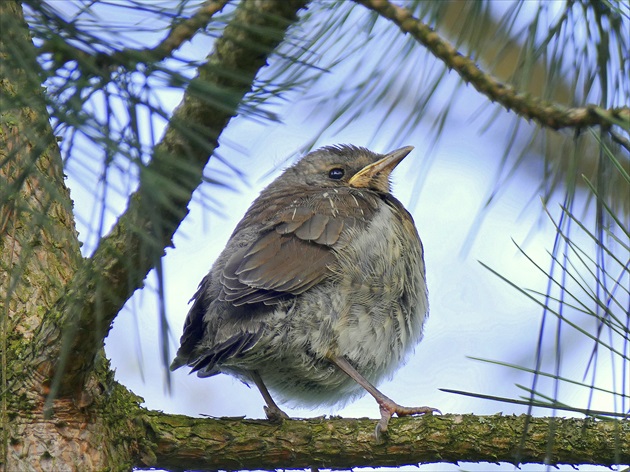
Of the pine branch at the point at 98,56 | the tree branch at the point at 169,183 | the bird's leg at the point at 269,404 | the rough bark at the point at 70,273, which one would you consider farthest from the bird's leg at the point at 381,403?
the pine branch at the point at 98,56

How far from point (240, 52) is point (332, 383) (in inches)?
85.2

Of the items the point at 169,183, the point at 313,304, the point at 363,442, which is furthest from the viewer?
the point at 313,304

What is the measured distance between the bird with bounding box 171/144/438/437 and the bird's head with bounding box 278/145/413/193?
0.49 meters

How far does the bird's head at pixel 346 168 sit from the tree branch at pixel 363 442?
1867 mm

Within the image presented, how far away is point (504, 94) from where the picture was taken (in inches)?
76.8

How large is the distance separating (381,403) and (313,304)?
0.53 meters

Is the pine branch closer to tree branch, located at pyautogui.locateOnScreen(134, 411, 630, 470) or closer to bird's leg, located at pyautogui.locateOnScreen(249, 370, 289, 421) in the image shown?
tree branch, located at pyautogui.locateOnScreen(134, 411, 630, 470)

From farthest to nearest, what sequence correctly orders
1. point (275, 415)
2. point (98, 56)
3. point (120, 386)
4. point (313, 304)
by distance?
point (313, 304) → point (275, 415) → point (120, 386) → point (98, 56)

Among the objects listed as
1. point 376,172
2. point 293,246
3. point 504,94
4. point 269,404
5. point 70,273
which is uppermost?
point 376,172

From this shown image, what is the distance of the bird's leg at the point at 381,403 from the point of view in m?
3.07

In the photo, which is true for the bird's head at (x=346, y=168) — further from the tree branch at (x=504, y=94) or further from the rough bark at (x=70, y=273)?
the tree branch at (x=504, y=94)

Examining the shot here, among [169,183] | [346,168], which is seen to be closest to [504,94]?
[169,183]

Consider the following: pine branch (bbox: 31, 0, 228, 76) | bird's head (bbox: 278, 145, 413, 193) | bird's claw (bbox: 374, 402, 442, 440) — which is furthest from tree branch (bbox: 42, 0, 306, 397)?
bird's head (bbox: 278, 145, 413, 193)

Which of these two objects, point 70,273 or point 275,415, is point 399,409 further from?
point 70,273
